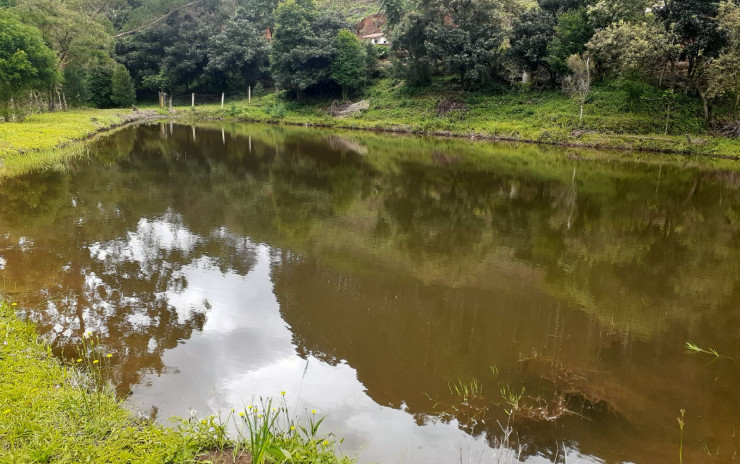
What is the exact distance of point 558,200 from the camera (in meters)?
14.5

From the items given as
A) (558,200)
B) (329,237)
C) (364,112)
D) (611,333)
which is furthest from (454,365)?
(364,112)

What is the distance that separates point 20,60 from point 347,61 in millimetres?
23294

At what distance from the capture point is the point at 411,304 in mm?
7250

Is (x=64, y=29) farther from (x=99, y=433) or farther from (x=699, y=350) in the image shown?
(x=699, y=350)

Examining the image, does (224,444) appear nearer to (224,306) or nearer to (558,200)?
(224,306)

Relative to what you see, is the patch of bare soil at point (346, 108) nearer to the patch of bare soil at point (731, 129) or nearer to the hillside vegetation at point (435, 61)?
the hillside vegetation at point (435, 61)

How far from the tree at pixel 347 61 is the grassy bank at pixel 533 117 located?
201 cm

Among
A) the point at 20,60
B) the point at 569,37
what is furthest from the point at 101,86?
the point at 569,37

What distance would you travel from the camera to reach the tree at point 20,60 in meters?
24.7

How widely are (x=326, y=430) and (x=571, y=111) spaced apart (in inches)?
1212

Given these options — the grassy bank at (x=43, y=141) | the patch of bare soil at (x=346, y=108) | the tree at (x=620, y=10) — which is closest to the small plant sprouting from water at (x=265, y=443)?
the grassy bank at (x=43, y=141)

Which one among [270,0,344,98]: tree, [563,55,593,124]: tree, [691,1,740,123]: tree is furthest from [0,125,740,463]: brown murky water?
[270,0,344,98]: tree

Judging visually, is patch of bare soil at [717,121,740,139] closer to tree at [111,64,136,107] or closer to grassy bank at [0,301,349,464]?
grassy bank at [0,301,349,464]

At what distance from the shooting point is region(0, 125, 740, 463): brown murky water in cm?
474
